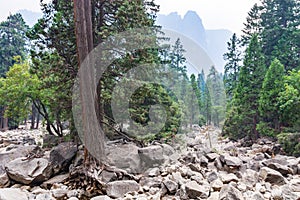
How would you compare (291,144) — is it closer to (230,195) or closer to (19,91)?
(230,195)

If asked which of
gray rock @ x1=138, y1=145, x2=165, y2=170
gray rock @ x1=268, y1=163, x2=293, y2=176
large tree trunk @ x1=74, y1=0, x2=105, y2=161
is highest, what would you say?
large tree trunk @ x1=74, y1=0, x2=105, y2=161

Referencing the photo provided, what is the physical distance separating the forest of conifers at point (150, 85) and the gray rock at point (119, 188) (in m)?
1.97

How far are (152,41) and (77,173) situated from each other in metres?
4.09

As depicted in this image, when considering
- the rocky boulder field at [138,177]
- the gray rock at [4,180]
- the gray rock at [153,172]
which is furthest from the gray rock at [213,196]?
the gray rock at [4,180]

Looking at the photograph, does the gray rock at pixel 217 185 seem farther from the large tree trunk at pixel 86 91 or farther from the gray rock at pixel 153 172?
the large tree trunk at pixel 86 91

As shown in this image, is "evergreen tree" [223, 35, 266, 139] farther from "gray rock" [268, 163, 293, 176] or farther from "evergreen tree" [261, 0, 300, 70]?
"gray rock" [268, 163, 293, 176]

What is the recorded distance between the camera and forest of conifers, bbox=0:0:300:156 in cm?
589

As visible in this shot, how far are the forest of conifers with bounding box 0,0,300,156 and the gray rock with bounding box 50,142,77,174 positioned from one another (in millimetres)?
1093

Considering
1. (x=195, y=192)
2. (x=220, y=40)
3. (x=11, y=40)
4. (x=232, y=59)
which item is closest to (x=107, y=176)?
(x=195, y=192)

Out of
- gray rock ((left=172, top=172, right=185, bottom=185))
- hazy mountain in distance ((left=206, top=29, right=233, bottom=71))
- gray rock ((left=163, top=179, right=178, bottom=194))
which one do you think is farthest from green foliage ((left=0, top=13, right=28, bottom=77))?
gray rock ((left=163, top=179, right=178, bottom=194))

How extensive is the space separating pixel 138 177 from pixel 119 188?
81 cm

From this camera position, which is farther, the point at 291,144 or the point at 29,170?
the point at 291,144

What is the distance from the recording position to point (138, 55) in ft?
19.3

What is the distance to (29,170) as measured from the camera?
4816 millimetres
